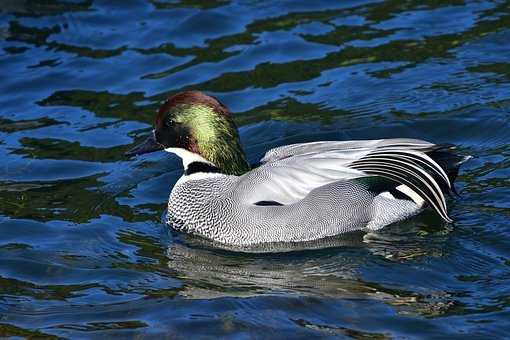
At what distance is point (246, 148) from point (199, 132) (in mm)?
1586

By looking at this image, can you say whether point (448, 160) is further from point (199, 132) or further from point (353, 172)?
point (199, 132)

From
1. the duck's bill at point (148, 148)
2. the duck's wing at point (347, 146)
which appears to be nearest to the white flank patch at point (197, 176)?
the duck's bill at point (148, 148)

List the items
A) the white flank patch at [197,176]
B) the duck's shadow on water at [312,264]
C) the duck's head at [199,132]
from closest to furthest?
the duck's shadow on water at [312,264] → the duck's head at [199,132] → the white flank patch at [197,176]

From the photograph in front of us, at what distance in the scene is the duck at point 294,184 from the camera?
8.72 m

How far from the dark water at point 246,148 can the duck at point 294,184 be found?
19 cm

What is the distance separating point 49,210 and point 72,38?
439 cm

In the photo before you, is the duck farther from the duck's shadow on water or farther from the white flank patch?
the duck's shadow on water

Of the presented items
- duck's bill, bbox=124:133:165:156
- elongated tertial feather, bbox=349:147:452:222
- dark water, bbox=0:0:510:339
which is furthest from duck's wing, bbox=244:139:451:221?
duck's bill, bbox=124:133:165:156

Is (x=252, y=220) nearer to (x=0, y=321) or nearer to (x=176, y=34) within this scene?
(x=0, y=321)

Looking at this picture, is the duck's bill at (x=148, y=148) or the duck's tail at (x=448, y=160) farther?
the duck's bill at (x=148, y=148)

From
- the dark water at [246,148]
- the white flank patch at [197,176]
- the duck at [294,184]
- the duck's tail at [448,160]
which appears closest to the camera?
the dark water at [246,148]

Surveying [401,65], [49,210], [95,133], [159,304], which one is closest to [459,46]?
[401,65]

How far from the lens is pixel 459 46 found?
1216cm

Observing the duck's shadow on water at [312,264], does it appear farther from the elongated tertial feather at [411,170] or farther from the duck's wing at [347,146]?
the duck's wing at [347,146]
